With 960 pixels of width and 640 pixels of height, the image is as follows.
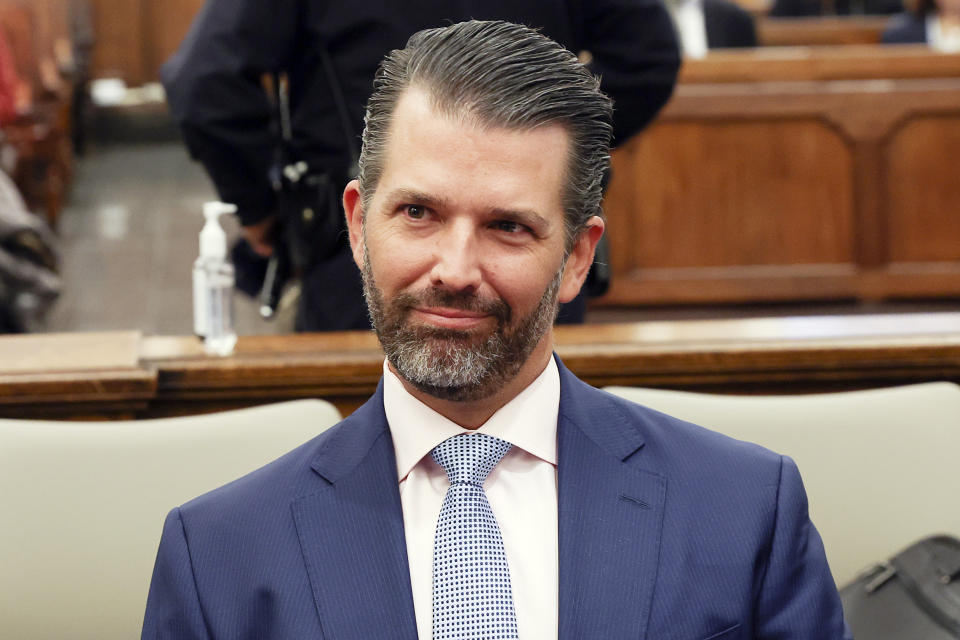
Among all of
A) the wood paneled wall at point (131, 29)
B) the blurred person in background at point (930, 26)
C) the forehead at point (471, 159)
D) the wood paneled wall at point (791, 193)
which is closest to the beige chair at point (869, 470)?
the forehead at point (471, 159)

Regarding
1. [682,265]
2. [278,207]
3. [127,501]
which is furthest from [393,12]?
[682,265]

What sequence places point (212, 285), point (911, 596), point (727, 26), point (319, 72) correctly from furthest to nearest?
point (727, 26)
point (319, 72)
point (212, 285)
point (911, 596)

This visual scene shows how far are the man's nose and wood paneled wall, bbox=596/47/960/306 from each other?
425 centimetres

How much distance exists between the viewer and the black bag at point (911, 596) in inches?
71.3

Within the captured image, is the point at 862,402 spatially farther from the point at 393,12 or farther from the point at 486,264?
the point at 393,12

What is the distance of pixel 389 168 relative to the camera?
4.53 ft

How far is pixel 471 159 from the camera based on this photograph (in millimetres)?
1327

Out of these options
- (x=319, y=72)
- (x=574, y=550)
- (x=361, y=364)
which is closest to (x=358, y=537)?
(x=574, y=550)

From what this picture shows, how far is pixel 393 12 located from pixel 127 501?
1.12m

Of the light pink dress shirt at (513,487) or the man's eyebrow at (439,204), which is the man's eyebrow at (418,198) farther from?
the light pink dress shirt at (513,487)

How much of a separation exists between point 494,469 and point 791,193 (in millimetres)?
4397

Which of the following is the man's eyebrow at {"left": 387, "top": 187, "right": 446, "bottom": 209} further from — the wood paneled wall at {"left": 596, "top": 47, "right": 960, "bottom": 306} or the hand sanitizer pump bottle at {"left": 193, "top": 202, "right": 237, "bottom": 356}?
the wood paneled wall at {"left": 596, "top": 47, "right": 960, "bottom": 306}

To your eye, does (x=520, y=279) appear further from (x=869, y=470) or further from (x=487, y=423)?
(x=869, y=470)

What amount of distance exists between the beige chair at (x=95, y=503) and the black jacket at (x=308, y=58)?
829 millimetres
